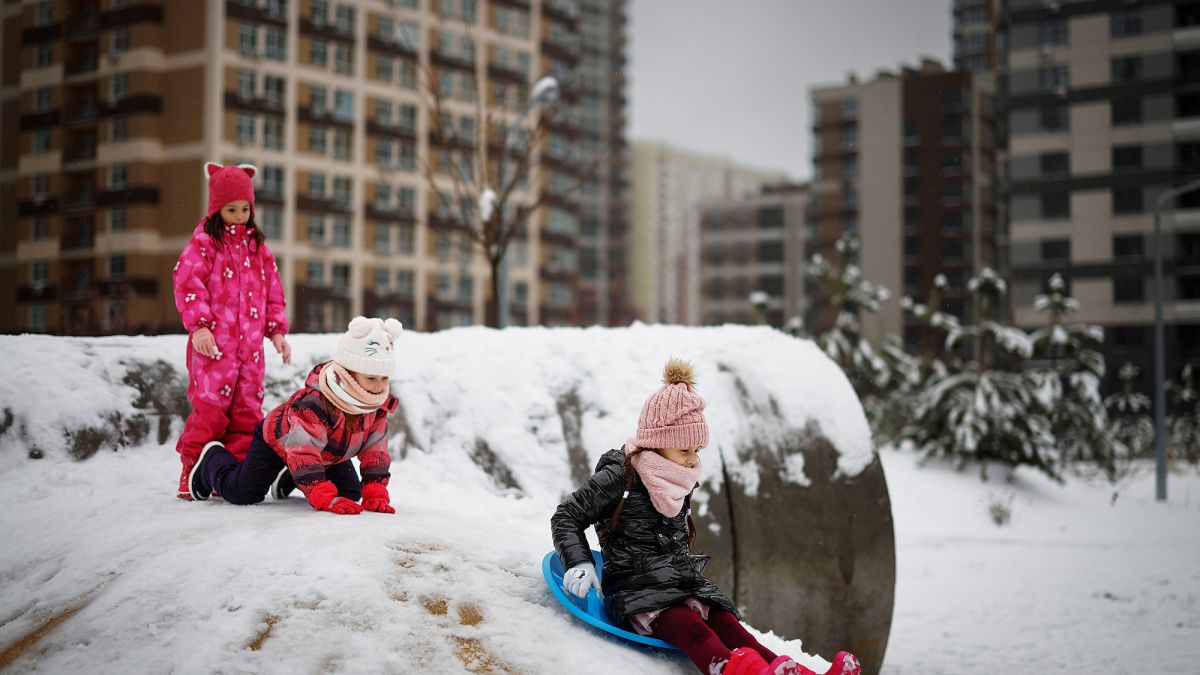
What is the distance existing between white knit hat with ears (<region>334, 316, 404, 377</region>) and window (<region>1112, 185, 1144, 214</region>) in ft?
129

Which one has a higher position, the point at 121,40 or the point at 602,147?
the point at 602,147

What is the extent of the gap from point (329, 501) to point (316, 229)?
1560 inches

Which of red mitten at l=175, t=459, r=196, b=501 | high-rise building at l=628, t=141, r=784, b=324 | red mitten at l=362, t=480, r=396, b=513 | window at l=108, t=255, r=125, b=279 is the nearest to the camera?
red mitten at l=362, t=480, r=396, b=513

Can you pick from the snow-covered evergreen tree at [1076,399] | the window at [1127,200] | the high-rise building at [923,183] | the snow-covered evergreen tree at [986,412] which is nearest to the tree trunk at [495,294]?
the snow-covered evergreen tree at [986,412]

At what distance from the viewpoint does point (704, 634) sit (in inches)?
133

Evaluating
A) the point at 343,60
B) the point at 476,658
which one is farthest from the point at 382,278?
the point at 476,658

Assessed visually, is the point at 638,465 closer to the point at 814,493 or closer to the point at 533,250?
the point at 814,493

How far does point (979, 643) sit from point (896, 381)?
9892 millimetres

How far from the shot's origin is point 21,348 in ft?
17.2

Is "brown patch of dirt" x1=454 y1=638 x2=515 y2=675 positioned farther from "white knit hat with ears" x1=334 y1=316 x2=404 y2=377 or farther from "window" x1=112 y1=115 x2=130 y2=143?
"window" x1=112 y1=115 x2=130 y2=143

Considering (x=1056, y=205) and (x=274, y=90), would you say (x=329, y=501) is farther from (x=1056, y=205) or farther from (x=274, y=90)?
(x=1056, y=205)

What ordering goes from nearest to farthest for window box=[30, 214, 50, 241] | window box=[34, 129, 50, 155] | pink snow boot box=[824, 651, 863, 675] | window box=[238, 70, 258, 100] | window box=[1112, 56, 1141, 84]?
pink snow boot box=[824, 651, 863, 675] < window box=[30, 214, 50, 241] < window box=[34, 129, 50, 155] < window box=[1112, 56, 1141, 84] < window box=[238, 70, 258, 100]

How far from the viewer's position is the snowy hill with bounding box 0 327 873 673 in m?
3.13

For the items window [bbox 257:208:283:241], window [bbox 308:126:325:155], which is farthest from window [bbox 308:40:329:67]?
window [bbox 257:208:283:241]
